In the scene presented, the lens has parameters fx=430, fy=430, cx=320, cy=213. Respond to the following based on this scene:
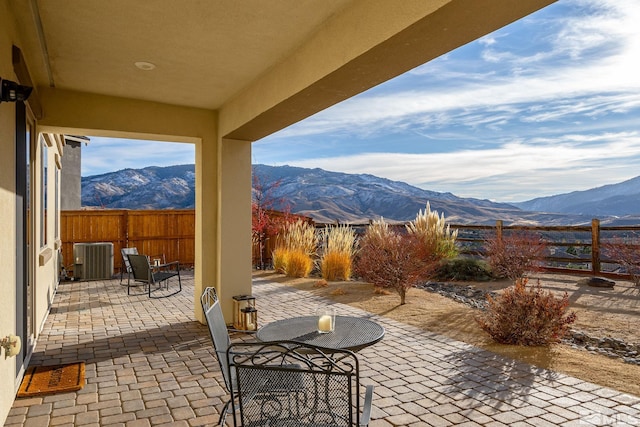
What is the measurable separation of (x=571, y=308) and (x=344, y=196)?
36213 mm

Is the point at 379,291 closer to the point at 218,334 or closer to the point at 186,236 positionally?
the point at 218,334

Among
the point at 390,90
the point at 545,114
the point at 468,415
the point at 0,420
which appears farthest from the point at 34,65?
the point at 545,114

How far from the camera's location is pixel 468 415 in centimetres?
287

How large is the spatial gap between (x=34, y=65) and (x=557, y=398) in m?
5.27

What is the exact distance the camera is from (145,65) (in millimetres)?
4055

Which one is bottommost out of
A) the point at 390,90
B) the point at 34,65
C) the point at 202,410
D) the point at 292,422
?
the point at 202,410

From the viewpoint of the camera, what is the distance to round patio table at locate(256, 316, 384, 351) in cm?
255

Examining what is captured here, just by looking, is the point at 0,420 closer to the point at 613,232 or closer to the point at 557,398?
the point at 557,398

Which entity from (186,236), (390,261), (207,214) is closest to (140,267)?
(207,214)

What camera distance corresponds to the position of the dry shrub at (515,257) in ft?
29.5

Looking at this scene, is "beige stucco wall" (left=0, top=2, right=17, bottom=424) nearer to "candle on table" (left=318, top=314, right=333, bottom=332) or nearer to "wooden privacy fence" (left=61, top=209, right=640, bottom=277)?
"candle on table" (left=318, top=314, right=333, bottom=332)

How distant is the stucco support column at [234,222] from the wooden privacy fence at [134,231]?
6213 millimetres

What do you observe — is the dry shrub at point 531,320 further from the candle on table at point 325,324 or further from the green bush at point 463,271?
the green bush at point 463,271

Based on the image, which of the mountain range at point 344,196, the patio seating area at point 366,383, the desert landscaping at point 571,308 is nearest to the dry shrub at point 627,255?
the desert landscaping at point 571,308
